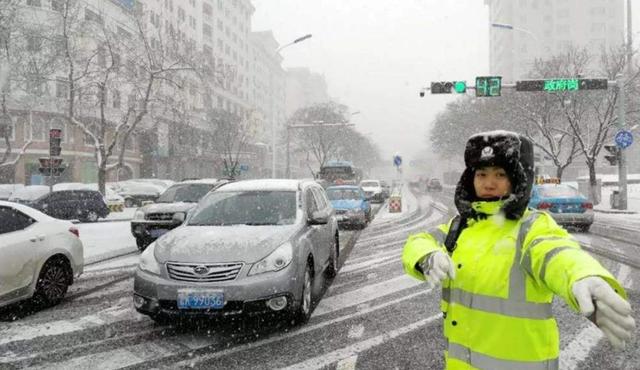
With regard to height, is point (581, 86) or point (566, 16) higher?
point (566, 16)

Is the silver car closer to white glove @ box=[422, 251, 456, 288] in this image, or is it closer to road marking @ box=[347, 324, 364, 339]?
road marking @ box=[347, 324, 364, 339]

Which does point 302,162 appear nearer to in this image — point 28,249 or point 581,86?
point 581,86

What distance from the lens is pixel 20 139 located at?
1476 inches

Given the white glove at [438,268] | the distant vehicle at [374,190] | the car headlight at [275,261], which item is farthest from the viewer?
the distant vehicle at [374,190]

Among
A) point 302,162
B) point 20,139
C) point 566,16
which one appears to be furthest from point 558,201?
point 566,16

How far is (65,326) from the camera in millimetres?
5449

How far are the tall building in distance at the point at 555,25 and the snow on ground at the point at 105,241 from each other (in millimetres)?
93752

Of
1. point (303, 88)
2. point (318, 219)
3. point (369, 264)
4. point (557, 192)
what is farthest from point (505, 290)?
point (303, 88)

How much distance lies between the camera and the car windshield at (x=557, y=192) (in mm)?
→ 13647

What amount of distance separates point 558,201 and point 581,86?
24.2 feet

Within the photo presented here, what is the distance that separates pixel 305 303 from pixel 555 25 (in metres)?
110

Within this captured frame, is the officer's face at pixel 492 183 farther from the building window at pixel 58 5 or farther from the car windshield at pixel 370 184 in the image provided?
the car windshield at pixel 370 184

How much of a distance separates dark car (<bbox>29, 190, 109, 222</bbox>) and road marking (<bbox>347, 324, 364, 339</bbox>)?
1712cm

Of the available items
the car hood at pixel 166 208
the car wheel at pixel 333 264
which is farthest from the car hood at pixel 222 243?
the car hood at pixel 166 208
